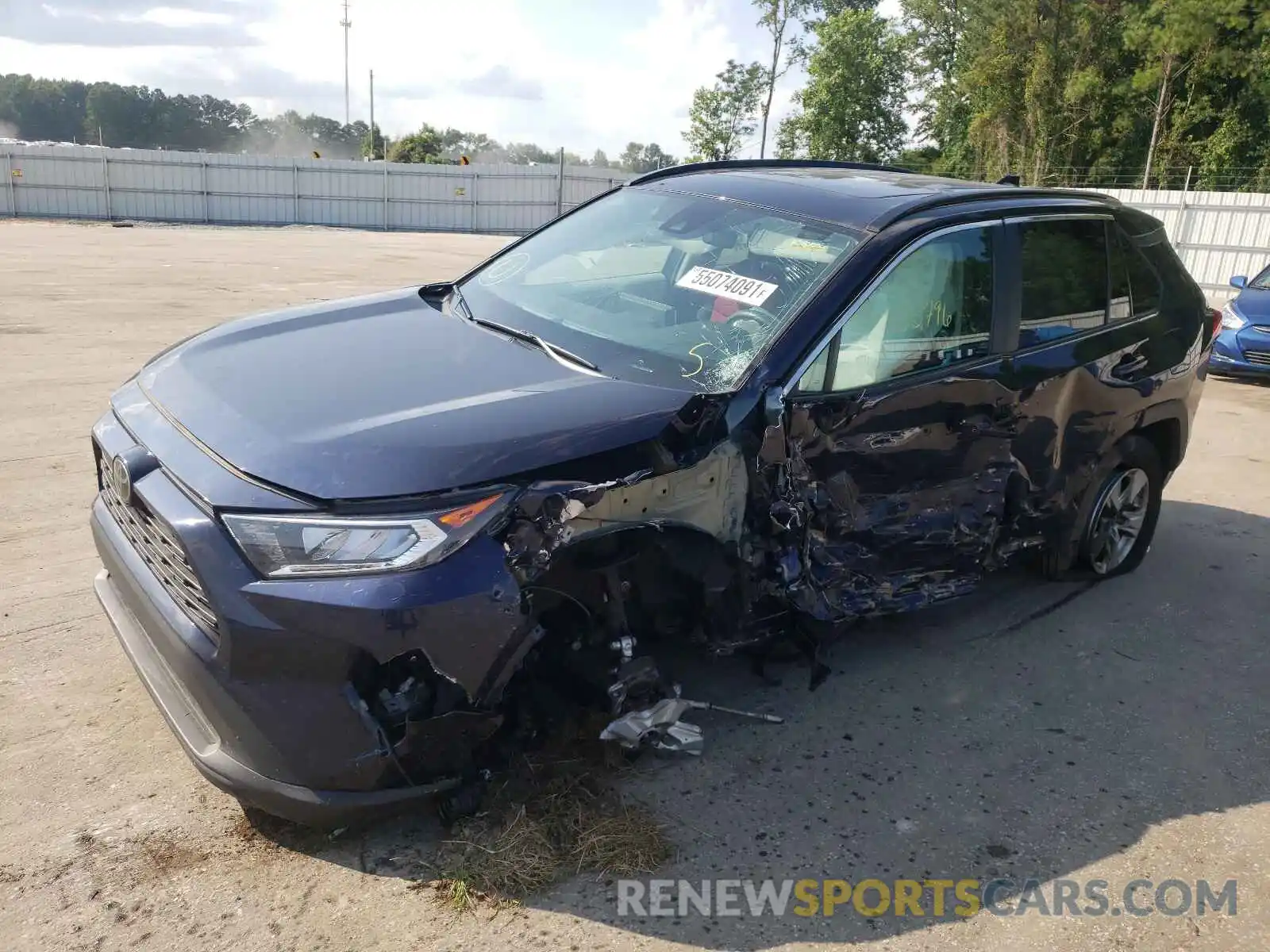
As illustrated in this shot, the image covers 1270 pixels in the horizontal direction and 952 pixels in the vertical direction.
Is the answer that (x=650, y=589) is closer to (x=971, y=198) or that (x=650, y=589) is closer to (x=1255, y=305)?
(x=971, y=198)

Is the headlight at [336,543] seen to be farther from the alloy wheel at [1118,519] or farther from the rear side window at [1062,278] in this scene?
the alloy wheel at [1118,519]

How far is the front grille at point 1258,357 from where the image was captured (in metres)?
10.7

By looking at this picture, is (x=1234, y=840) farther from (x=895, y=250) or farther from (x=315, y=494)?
(x=315, y=494)

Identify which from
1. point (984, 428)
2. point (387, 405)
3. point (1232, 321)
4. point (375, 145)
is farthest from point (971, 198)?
point (375, 145)

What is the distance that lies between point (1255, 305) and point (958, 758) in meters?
9.88

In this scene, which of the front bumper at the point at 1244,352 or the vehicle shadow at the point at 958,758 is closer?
the vehicle shadow at the point at 958,758

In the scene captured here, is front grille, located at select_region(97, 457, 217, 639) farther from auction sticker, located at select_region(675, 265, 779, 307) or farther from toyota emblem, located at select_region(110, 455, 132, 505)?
auction sticker, located at select_region(675, 265, 779, 307)

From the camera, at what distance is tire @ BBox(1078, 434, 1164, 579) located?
479 cm

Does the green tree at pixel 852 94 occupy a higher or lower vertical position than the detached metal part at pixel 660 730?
higher

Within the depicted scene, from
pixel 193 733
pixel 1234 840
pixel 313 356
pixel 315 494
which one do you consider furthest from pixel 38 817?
pixel 1234 840

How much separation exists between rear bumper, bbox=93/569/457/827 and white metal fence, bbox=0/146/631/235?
31.2 metres

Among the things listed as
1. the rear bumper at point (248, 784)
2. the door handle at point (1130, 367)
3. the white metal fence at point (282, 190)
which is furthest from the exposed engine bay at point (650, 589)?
the white metal fence at point (282, 190)

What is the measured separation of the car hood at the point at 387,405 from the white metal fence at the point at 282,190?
99.2ft

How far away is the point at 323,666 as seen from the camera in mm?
2480
